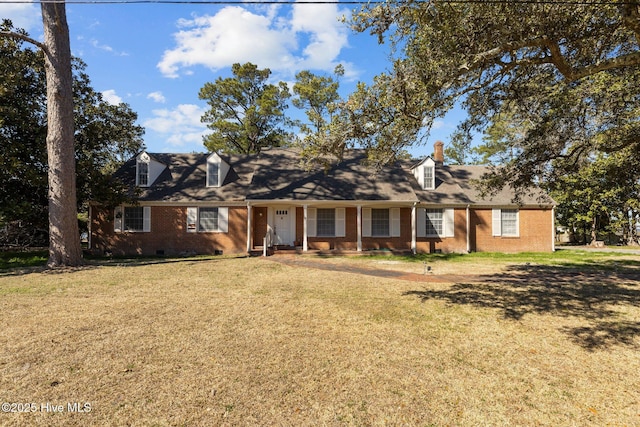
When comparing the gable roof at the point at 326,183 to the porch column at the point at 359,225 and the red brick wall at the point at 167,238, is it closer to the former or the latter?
the porch column at the point at 359,225

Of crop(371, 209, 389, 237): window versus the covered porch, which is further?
crop(371, 209, 389, 237): window

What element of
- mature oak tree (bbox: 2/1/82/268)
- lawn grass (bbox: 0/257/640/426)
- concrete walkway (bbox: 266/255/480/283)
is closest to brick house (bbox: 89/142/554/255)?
concrete walkway (bbox: 266/255/480/283)

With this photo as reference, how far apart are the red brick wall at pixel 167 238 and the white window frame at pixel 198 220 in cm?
18

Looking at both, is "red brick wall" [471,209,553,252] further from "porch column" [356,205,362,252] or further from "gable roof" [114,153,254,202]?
"gable roof" [114,153,254,202]

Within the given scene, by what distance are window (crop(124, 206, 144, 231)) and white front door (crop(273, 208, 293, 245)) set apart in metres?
7.54

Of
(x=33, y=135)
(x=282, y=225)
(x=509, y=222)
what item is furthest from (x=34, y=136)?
(x=509, y=222)

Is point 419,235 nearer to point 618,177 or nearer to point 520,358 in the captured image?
point 618,177

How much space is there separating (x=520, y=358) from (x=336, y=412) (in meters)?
2.83

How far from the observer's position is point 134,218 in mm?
18906

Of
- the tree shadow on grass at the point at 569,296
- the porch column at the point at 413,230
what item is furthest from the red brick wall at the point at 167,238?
the tree shadow on grass at the point at 569,296

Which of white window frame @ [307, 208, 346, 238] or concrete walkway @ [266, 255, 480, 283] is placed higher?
white window frame @ [307, 208, 346, 238]

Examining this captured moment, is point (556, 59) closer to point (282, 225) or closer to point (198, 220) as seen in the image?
point (282, 225)

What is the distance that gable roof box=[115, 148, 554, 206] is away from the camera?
727 inches

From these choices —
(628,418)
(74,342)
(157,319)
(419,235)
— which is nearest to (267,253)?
(419,235)
